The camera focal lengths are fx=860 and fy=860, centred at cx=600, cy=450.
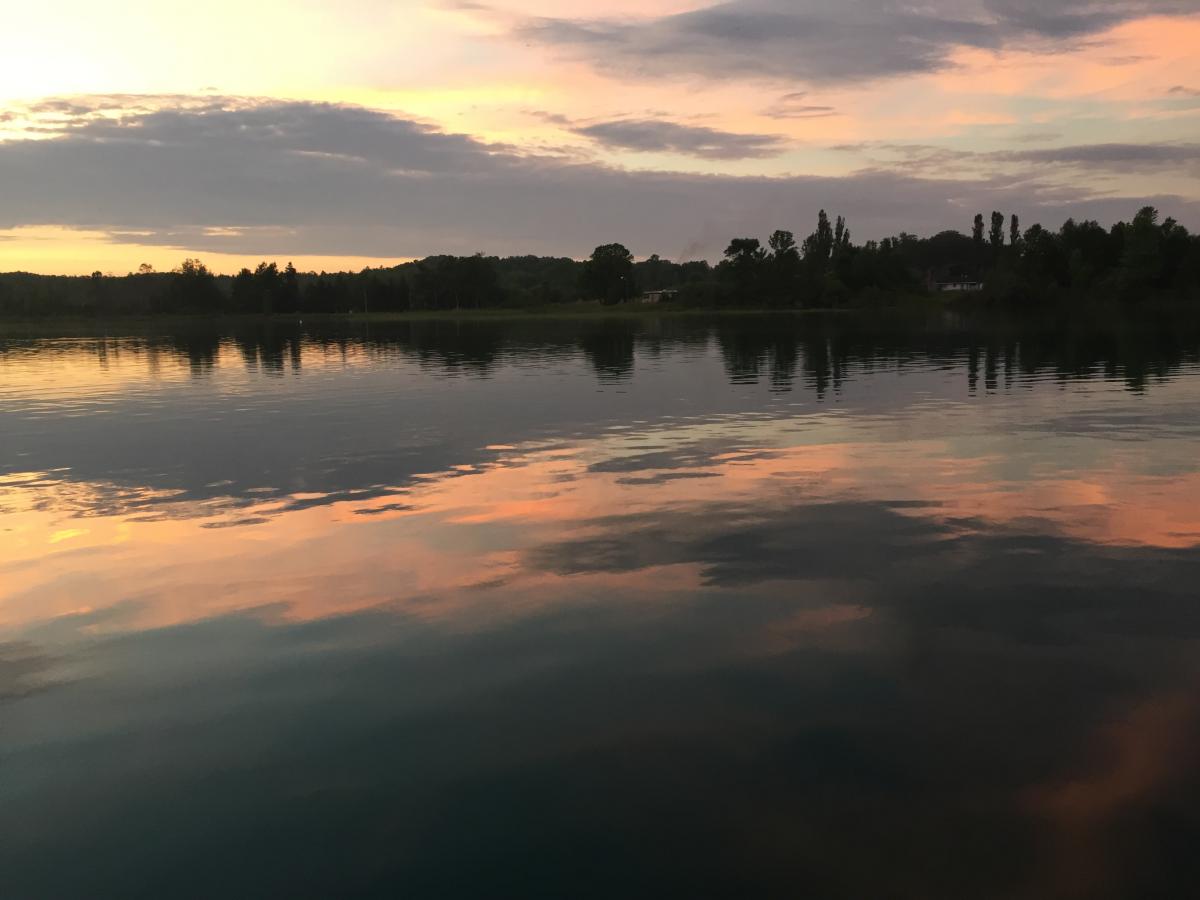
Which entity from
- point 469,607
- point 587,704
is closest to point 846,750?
point 587,704

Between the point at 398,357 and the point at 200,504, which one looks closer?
the point at 200,504

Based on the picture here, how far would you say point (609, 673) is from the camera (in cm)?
1213

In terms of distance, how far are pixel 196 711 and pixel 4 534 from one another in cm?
1268

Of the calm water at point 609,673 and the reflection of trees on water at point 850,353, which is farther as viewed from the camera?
the reflection of trees on water at point 850,353

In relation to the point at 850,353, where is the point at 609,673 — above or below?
below

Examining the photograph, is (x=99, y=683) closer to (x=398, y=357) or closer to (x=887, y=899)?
(x=887, y=899)

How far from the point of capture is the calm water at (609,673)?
27.5 ft

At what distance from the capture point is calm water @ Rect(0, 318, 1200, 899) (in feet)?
27.5

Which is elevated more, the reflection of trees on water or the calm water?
the reflection of trees on water

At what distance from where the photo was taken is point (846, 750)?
9.92 m

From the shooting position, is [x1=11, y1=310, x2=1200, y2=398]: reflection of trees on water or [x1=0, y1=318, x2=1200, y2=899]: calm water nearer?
[x1=0, y1=318, x2=1200, y2=899]: calm water

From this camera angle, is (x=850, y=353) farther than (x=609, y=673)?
Yes

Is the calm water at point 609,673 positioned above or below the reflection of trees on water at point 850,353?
below

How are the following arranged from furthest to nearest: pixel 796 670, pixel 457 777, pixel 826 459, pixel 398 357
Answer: pixel 398 357
pixel 826 459
pixel 796 670
pixel 457 777
